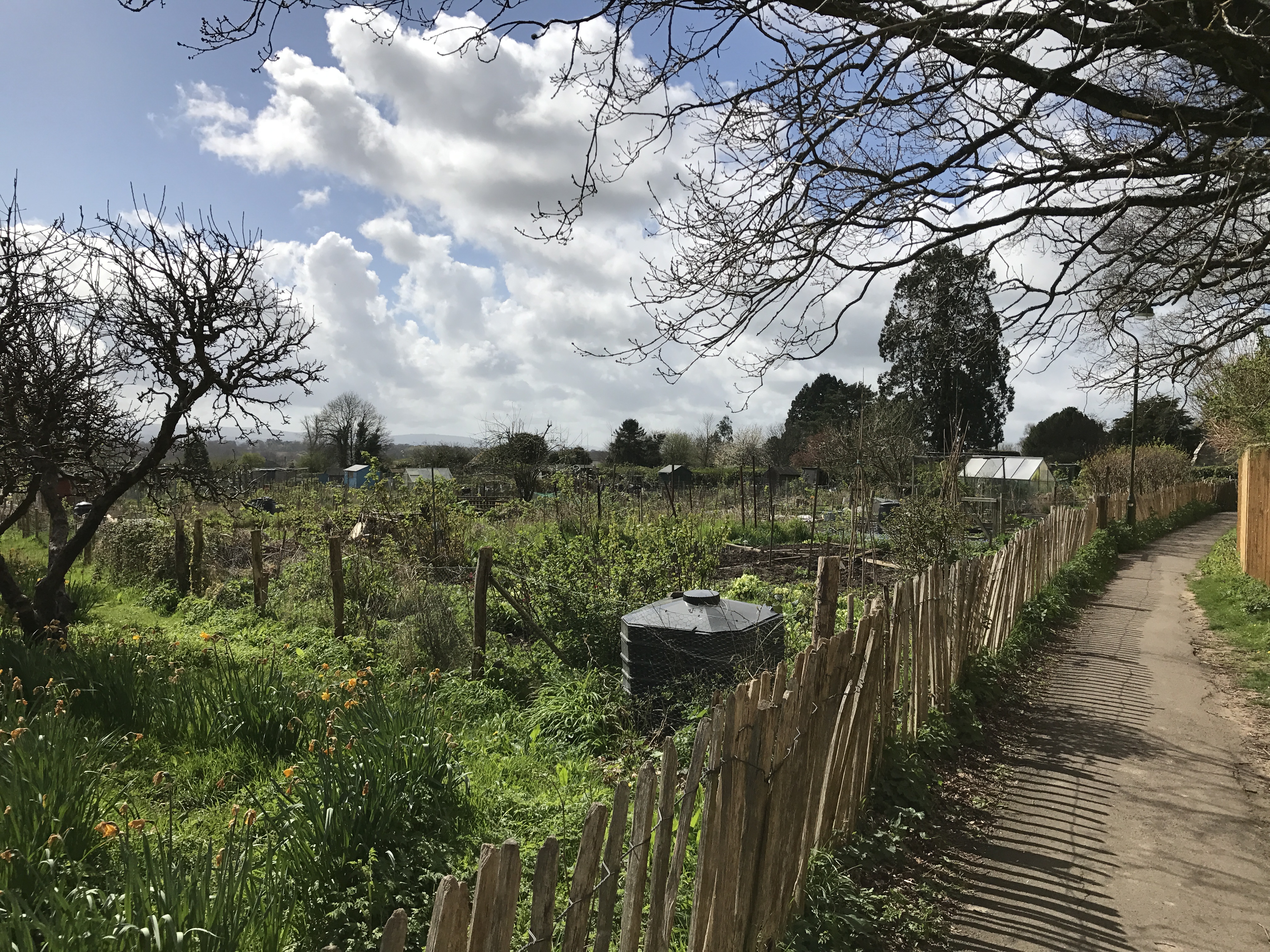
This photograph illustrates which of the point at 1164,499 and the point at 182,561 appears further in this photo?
the point at 1164,499

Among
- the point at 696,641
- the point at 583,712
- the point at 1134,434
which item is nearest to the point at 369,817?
the point at 583,712

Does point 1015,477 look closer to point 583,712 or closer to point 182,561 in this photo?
point 182,561

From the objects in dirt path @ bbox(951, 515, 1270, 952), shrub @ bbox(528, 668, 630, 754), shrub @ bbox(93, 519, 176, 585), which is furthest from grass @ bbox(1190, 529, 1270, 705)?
shrub @ bbox(93, 519, 176, 585)

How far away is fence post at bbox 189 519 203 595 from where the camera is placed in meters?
11.4

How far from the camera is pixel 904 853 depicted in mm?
3914

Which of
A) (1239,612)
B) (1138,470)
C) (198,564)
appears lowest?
(1239,612)

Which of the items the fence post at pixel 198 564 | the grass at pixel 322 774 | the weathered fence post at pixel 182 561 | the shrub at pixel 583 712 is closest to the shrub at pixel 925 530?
the grass at pixel 322 774

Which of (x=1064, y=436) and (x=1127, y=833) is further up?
(x=1064, y=436)

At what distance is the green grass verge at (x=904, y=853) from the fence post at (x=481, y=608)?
388 cm

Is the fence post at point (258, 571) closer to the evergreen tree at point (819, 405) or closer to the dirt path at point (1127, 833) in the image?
the dirt path at point (1127, 833)

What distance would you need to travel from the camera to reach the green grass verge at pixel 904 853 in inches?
126

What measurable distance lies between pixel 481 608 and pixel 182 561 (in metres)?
6.82

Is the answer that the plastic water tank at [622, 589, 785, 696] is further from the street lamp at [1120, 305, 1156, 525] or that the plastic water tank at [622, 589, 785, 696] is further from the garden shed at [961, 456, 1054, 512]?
the garden shed at [961, 456, 1054, 512]

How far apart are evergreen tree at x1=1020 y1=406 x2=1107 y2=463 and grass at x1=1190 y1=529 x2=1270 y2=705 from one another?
37648 mm
